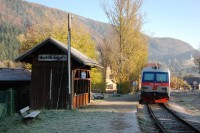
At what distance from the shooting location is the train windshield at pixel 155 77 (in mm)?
31062

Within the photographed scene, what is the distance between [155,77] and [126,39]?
649 inches

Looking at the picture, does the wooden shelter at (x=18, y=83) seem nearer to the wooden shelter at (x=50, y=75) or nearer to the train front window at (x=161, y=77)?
the wooden shelter at (x=50, y=75)

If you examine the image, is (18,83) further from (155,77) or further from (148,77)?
(155,77)

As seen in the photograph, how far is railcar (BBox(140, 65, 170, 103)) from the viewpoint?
30844 mm

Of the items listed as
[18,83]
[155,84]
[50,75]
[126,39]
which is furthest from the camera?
[126,39]

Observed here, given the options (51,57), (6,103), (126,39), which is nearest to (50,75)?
(51,57)

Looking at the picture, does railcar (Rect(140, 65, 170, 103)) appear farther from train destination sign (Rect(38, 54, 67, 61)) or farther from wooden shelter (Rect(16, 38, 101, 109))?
train destination sign (Rect(38, 54, 67, 61))

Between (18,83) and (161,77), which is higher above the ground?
(161,77)

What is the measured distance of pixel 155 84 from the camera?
1219 inches

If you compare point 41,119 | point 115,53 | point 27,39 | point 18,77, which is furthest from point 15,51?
point 41,119

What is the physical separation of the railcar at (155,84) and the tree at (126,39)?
1562 cm

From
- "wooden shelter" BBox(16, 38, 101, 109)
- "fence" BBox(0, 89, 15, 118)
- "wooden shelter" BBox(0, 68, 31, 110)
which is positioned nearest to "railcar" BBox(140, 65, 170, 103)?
"wooden shelter" BBox(16, 38, 101, 109)

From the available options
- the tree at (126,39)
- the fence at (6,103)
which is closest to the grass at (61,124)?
the fence at (6,103)

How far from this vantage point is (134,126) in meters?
16.1
